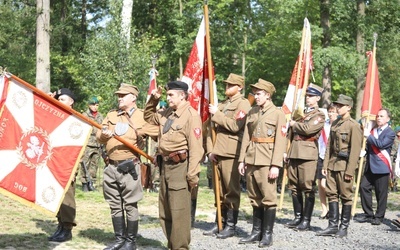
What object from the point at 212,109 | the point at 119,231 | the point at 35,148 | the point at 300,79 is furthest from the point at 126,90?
the point at 300,79

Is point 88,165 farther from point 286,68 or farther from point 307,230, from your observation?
point 286,68

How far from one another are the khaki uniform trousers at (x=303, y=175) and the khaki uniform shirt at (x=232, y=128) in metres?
1.28

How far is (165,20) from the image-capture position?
1473 inches

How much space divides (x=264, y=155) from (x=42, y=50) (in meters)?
11.3

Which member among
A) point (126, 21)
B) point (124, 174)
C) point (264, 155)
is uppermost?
point (126, 21)

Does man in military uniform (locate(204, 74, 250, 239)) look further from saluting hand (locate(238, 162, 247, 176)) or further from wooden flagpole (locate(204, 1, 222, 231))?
saluting hand (locate(238, 162, 247, 176))

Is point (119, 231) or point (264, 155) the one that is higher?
point (264, 155)

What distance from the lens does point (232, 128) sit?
28.6 ft

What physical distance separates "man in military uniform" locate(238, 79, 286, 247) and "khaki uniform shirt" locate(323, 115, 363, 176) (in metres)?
1.48

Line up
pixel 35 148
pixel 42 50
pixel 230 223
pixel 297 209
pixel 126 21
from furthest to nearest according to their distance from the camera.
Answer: pixel 126 21 → pixel 42 50 → pixel 297 209 → pixel 230 223 → pixel 35 148

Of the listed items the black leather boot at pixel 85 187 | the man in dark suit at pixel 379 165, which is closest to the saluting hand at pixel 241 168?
the man in dark suit at pixel 379 165

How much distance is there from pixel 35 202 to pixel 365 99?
6520mm

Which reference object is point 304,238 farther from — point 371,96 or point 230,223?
point 371,96

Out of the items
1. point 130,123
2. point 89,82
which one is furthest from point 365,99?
point 89,82
